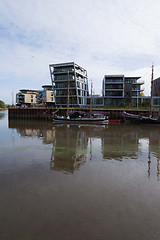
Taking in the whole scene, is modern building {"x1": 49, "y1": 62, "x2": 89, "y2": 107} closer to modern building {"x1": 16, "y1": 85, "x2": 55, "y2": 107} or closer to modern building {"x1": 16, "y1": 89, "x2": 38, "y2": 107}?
modern building {"x1": 16, "y1": 85, "x2": 55, "y2": 107}

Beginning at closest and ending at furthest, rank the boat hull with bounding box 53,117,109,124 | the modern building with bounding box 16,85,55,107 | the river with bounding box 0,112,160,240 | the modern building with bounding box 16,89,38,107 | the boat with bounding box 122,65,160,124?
the river with bounding box 0,112,160,240 < the boat with bounding box 122,65,160,124 < the boat hull with bounding box 53,117,109,124 < the modern building with bounding box 16,85,55,107 < the modern building with bounding box 16,89,38,107

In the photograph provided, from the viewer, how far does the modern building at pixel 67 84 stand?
78.7m

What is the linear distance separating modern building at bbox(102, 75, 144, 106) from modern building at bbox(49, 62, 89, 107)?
1274 cm

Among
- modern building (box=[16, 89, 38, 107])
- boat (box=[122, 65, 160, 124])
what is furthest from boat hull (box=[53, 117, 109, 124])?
modern building (box=[16, 89, 38, 107])

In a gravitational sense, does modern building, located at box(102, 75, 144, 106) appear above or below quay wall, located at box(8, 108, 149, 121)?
above

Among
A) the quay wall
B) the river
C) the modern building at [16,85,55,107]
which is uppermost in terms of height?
the modern building at [16,85,55,107]

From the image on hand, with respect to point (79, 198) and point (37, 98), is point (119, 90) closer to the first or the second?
point (37, 98)

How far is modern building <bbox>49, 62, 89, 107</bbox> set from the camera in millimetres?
78688

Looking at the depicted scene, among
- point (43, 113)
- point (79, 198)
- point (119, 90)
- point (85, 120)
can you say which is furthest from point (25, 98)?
point (79, 198)

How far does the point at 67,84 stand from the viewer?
7900 cm

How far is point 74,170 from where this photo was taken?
13.5m

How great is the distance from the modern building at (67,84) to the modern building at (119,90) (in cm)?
1274

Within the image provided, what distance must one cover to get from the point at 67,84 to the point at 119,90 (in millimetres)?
27030

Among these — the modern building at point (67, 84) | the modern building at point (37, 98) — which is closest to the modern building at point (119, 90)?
the modern building at point (67, 84)
